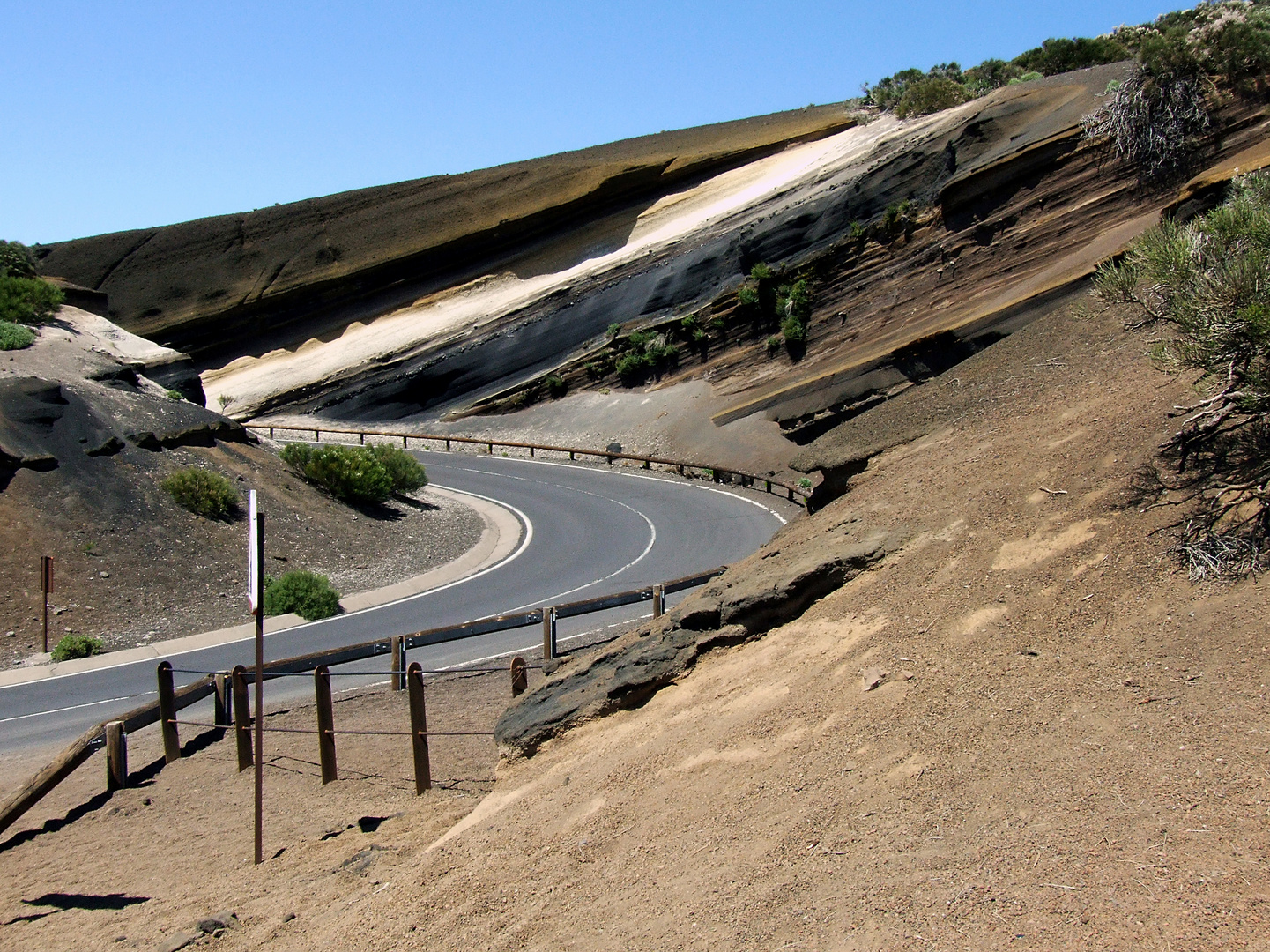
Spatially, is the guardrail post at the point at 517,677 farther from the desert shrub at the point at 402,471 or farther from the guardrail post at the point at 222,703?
the desert shrub at the point at 402,471

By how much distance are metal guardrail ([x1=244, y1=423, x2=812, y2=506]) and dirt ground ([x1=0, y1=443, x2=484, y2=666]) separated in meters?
9.93

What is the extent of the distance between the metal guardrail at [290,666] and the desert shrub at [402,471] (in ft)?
48.9

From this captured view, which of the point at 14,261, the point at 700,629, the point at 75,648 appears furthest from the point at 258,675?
the point at 14,261

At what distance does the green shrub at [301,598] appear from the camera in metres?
19.0

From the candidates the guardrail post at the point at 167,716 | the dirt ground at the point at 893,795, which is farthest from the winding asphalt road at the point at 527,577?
the dirt ground at the point at 893,795

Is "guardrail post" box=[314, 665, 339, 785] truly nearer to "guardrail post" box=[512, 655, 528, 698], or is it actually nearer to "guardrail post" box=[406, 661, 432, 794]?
"guardrail post" box=[406, 661, 432, 794]

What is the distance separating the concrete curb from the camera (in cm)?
1622

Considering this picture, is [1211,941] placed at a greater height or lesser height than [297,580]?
greater

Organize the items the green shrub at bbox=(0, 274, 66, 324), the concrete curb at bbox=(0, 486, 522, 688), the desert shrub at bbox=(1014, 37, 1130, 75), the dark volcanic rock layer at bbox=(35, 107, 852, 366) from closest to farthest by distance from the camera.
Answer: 1. the concrete curb at bbox=(0, 486, 522, 688)
2. the green shrub at bbox=(0, 274, 66, 324)
3. the desert shrub at bbox=(1014, 37, 1130, 75)
4. the dark volcanic rock layer at bbox=(35, 107, 852, 366)

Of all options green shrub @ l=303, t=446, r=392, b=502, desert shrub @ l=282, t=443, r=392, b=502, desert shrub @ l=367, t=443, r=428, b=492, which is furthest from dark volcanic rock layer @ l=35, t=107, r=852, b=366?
green shrub @ l=303, t=446, r=392, b=502

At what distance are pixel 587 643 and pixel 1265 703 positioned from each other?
10784 millimetres

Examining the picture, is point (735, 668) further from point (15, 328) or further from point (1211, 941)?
point (15, 328)

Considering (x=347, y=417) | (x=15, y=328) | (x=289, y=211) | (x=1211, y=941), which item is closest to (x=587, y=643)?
(x=1211, y=941)

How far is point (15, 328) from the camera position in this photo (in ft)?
88.1
